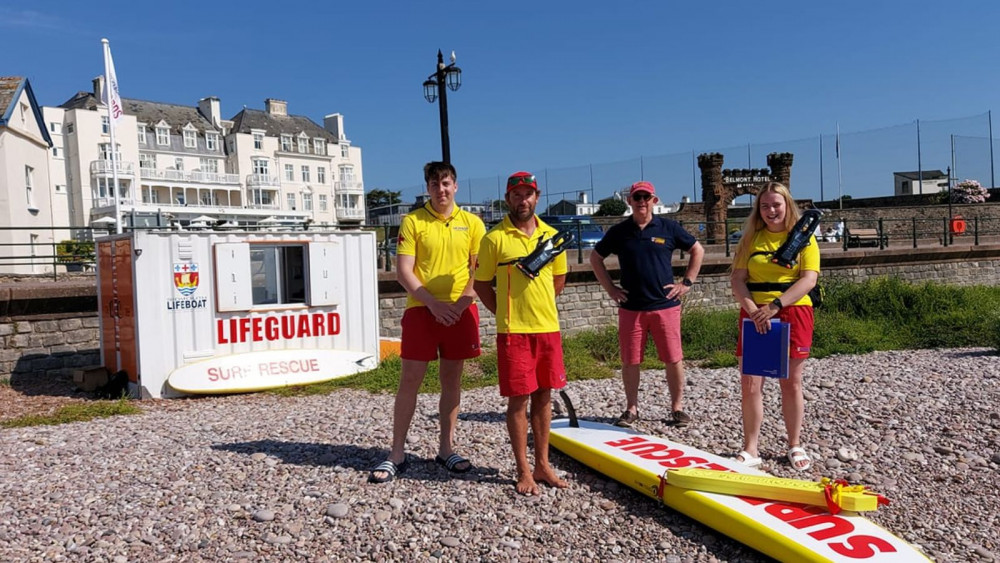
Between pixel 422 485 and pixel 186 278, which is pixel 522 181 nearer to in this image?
pixel 422 485

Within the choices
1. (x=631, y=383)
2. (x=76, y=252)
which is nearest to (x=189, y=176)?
(x=76, y=252)

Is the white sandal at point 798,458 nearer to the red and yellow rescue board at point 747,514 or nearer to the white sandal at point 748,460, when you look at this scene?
the white sandal at point 748,460

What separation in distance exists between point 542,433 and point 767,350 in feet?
4.98

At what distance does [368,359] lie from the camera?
32.7ft

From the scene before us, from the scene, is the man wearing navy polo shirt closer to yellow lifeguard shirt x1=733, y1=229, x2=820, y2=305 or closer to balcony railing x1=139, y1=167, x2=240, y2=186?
yellow lifeguard shirt x1=733, y1=229, x2=820, y2=305

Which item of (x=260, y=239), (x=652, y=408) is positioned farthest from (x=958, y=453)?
(x=260, y=239)

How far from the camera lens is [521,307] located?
445 cm

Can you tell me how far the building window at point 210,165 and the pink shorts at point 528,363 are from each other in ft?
242

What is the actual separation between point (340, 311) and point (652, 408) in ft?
15.0

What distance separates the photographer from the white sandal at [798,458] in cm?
518

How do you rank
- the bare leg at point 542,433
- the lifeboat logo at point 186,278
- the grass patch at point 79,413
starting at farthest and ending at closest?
the lifeboat logo at point 186,278, the grass patch at point 79,413, the bare leg at point 542,433

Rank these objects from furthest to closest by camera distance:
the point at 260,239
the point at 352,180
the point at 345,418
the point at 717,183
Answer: the point at 352,180
the point at 717,183
the point at 260,239
the point at 345,418

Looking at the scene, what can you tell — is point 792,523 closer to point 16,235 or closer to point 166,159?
point 16,235

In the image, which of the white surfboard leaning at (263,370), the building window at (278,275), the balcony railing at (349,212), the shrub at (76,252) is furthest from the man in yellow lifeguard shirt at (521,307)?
the balcony railing at (349,212)
